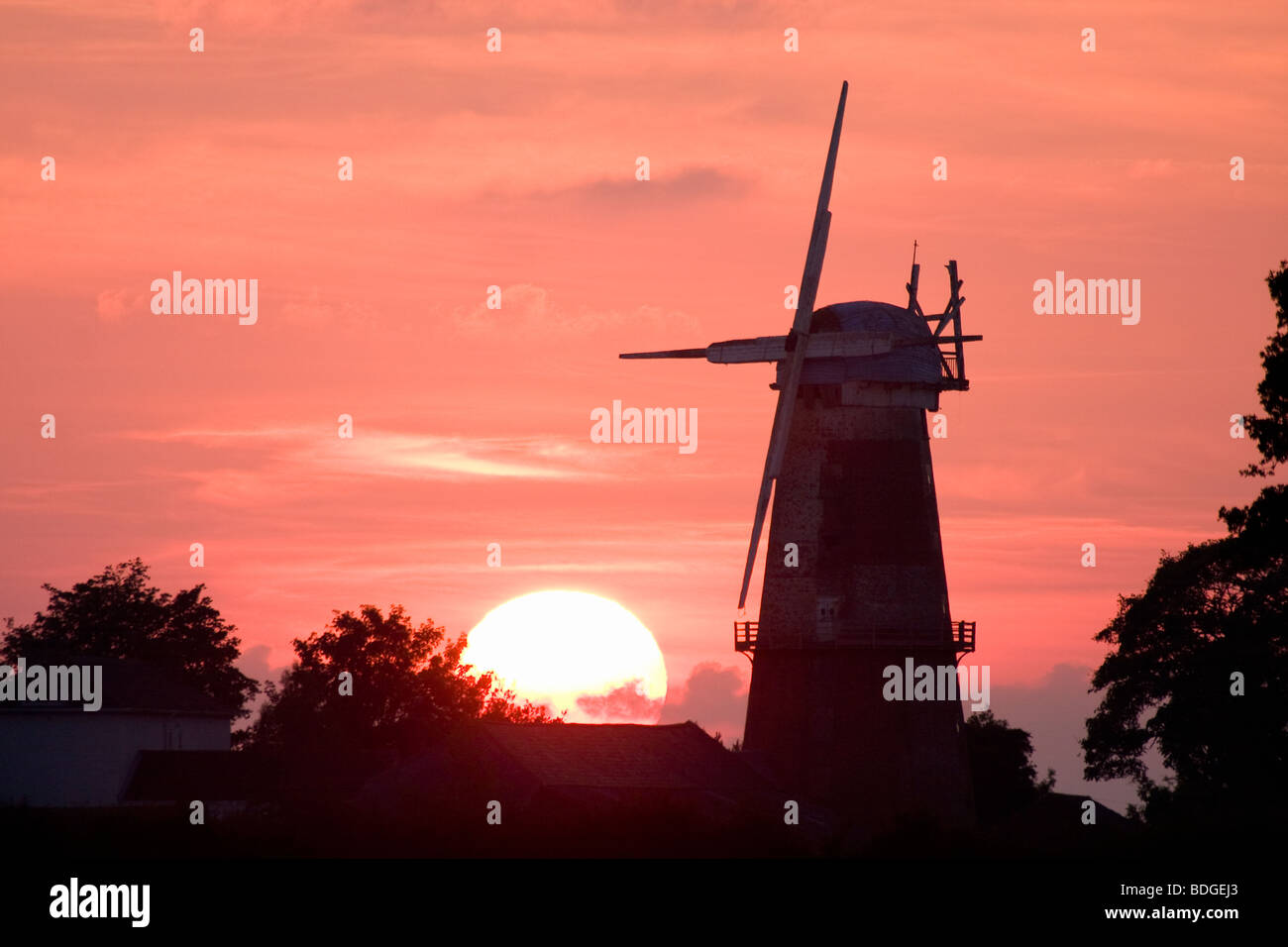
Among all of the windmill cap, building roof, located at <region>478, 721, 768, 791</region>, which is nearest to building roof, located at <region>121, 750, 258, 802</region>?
building roof, located at <region>478, 721, 768, 791</region>

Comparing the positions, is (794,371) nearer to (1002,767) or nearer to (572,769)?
(572,769)

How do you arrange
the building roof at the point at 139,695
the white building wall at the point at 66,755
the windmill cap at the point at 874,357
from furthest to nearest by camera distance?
the building roof at the point at 139,695
the white building wall at the point at 66,755
the windmill cap at the point at 874,357

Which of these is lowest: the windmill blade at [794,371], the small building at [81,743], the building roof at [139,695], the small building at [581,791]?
the small building at [581,791]

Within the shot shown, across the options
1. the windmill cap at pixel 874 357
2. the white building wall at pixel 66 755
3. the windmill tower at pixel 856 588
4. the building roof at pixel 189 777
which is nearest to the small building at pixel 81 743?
the white building wall at pixel 66 755

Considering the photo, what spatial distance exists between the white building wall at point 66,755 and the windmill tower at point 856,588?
3393 cm

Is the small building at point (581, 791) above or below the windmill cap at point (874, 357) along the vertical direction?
below

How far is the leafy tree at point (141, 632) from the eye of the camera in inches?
4459

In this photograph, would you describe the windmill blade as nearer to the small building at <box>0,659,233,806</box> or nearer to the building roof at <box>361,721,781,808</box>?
the building roof at <box>361,721,781,808</box>

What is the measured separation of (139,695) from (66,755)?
4684mm

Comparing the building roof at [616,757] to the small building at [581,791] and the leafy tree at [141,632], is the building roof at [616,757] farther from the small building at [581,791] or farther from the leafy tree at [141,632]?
the leafy tree at [141,632]

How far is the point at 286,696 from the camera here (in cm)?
9800
